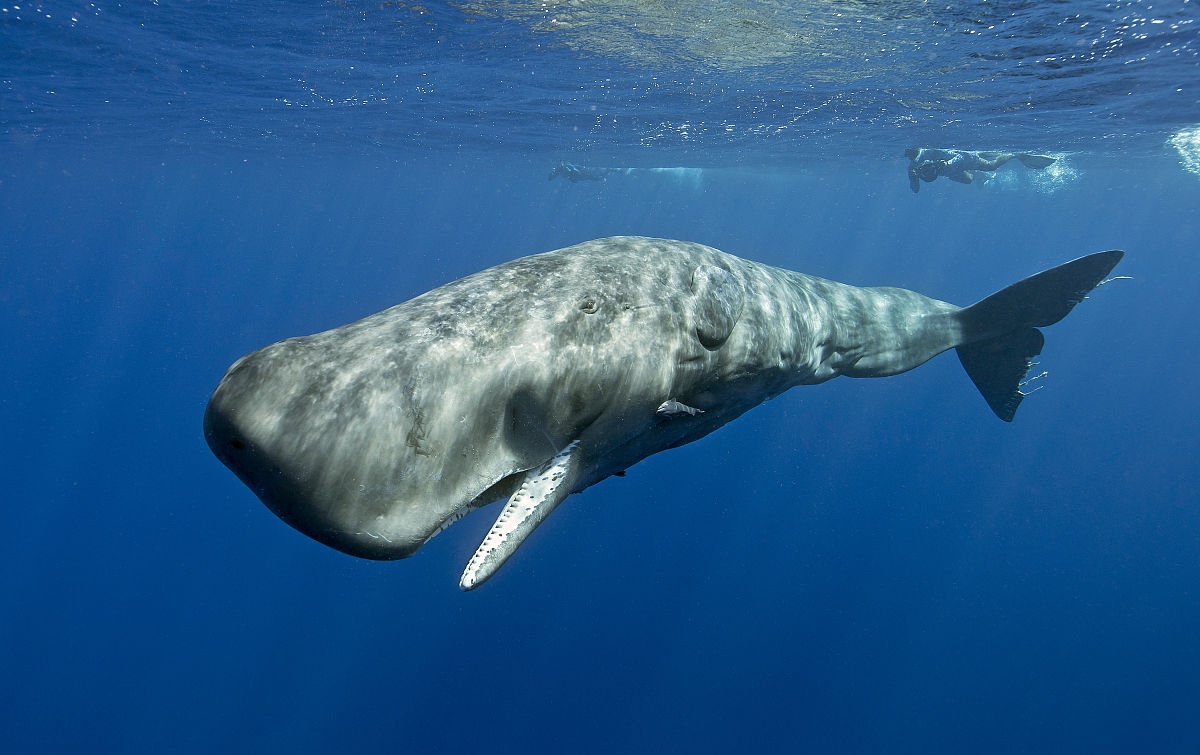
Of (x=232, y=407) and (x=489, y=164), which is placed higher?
(x=232, y=407)

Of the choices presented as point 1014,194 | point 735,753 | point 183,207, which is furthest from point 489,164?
point 183,207

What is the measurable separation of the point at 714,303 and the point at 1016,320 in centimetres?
587

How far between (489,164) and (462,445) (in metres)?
47.4

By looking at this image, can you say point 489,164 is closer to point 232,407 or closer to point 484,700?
point 484,700

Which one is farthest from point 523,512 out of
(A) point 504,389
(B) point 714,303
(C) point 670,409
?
(B) point 714,303

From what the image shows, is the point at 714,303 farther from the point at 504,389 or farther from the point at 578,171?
the point at 578,171

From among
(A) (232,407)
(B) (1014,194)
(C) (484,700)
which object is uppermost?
(A) (232,407)

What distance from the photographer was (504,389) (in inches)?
122

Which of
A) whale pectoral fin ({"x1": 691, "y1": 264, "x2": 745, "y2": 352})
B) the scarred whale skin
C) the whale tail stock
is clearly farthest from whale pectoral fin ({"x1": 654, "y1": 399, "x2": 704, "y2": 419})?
the whale tail stock

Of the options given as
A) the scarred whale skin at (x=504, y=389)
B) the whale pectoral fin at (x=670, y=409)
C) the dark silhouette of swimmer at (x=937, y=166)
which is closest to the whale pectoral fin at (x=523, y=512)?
the scarred whale skin at (x=504, y=389)

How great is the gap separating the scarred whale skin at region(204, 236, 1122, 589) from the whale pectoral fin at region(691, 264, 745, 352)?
0.02 m

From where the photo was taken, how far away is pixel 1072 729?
1217 inches

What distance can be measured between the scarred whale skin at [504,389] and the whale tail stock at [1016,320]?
12.6ft

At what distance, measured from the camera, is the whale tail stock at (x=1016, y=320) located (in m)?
7.42
